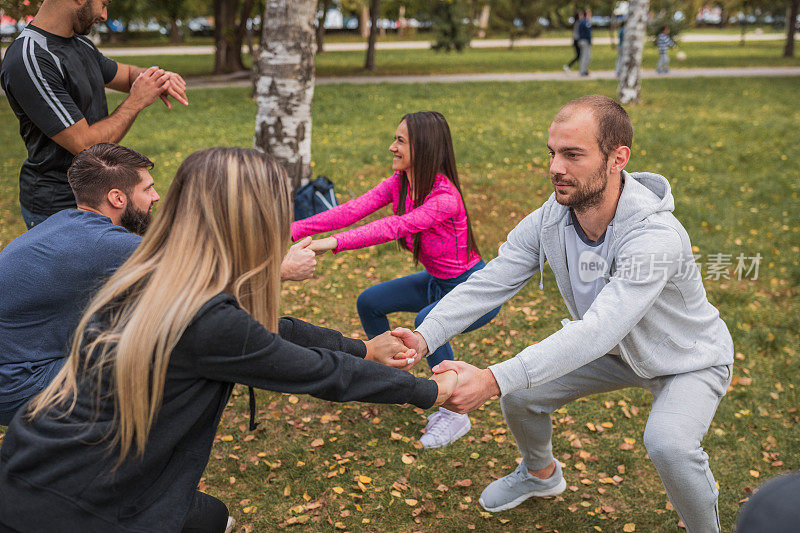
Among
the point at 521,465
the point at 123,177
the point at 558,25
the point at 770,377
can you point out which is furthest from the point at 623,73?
the point at 558,25

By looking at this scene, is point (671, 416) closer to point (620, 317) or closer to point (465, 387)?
point (620, 317)

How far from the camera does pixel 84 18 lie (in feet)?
14.8

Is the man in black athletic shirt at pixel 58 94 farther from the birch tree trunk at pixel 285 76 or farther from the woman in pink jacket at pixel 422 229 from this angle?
the birch tree trunk at pixel 285 76

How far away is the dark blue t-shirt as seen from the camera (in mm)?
3082

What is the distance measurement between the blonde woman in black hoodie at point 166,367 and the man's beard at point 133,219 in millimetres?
1133

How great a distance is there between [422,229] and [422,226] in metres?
0.05

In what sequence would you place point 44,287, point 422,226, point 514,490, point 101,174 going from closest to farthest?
point 44,287 → point 101,174 → point 514,490 → point 422,226

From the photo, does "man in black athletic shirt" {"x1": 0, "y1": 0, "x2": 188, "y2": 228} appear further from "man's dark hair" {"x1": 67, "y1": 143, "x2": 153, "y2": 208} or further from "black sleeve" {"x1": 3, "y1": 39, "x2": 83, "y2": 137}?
"man's dark hair" {"x1": 67, "y1": 143, "x2": 153, "y2": 208}

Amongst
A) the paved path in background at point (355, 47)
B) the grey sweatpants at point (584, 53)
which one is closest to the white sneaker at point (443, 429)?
the grey sweatpants at point (584, 53)

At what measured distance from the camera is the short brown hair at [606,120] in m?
3.47

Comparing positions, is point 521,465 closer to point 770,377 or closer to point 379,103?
point 770,377

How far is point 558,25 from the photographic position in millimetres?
64875

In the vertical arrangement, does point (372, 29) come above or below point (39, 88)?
above

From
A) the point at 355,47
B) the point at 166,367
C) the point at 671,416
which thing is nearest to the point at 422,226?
the point at 671,416
